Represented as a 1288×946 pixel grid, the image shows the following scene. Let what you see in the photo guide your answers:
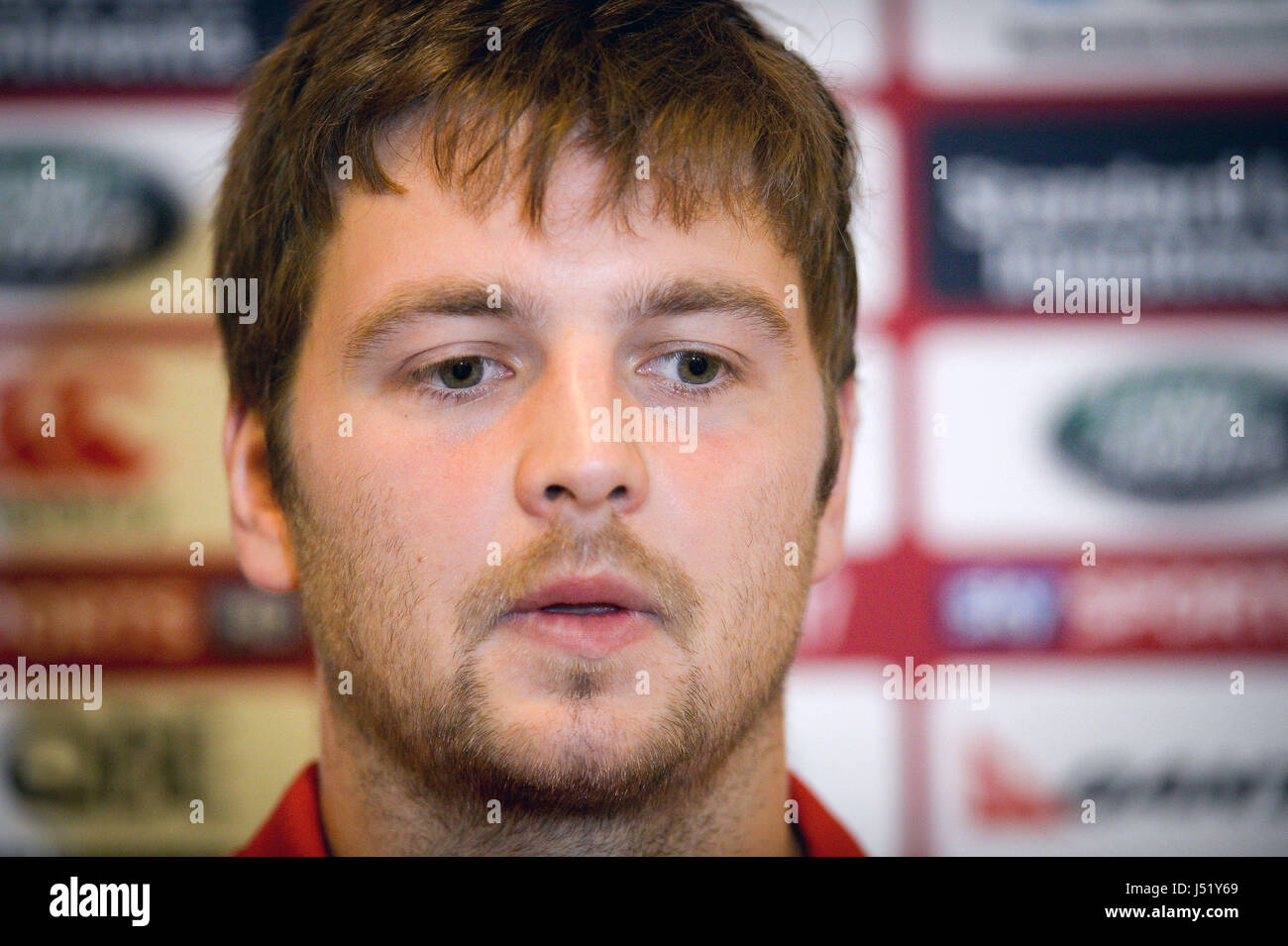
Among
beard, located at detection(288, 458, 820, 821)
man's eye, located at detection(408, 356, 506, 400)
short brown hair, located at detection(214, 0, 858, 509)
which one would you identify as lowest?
beard, located at detection(288, 458, 820, 821)

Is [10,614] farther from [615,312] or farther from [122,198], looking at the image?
[615,312]

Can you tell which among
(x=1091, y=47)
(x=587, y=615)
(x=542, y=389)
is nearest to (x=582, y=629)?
(x=587, y=615)

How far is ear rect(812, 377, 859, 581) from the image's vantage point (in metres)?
1.21

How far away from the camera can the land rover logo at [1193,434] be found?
1.62m

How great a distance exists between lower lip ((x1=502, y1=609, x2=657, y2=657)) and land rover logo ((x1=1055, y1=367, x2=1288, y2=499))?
92 centimetres

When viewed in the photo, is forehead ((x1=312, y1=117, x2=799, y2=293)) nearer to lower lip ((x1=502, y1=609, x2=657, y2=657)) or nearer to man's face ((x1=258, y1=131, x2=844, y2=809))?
man's face ((x1=258, y1=131, x2=844, y2=809))

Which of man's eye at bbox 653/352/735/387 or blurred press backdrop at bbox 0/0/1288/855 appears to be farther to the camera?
blurred press backdrop at bbox 0/0/1288/855

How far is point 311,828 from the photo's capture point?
1.17 meters

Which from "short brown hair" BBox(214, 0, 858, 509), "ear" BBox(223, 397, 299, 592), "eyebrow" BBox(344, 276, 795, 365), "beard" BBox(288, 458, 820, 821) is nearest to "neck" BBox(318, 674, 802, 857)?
"beard" BBox(288, 458, 820, 821)

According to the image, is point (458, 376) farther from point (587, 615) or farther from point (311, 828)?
point (311, 828)

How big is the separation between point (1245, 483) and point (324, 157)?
56.3 inches

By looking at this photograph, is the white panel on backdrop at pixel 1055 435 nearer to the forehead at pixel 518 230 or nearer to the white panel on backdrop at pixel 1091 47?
the white panel on backdrop at pixel 1091 47

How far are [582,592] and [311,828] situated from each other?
450mm
